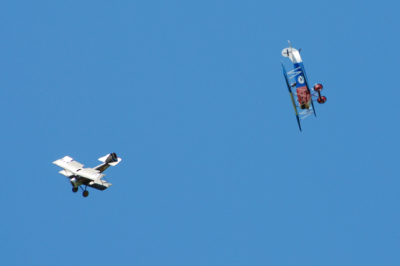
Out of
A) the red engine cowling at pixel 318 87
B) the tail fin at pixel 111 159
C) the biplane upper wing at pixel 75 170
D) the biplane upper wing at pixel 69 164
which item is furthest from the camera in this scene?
the tail fin at pixel 111 159

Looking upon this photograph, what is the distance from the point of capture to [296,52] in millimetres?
69750

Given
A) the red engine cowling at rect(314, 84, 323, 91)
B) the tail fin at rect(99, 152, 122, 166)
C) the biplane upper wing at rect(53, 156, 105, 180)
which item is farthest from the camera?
the tail fin at rect(99, 152, 122, 166)

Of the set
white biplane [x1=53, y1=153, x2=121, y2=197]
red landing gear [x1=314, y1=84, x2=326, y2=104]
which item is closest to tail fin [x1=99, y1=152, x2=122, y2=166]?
white biplane [x1=53, y1=153, x2=121, y2=197]

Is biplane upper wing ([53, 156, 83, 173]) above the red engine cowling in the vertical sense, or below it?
below

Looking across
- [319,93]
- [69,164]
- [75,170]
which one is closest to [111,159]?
[75,170]

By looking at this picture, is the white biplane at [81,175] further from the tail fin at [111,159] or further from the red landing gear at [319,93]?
the red landing gear at [319,93]

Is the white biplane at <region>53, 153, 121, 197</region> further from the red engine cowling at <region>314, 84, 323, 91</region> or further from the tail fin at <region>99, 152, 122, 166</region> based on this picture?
the red engine cowling at <region>314, 84, 323, 91</region>

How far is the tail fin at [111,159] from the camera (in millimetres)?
71438

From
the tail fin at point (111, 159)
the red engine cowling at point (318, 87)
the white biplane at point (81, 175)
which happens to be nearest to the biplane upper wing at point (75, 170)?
the white biplane at point (81, 175)

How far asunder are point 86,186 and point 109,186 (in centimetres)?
279

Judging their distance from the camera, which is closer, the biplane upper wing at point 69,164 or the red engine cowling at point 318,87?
the red engine cowling at point 318,87

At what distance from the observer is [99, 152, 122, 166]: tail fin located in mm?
71438

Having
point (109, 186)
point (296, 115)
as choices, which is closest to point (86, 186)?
point (109, 186)

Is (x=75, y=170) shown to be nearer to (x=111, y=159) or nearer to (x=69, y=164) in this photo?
(x=69, y=164)
